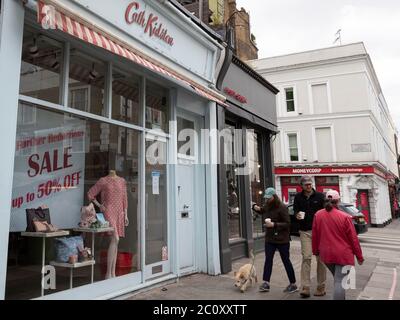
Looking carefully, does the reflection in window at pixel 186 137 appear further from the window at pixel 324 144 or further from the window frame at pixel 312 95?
the window frame at pixel 312 95

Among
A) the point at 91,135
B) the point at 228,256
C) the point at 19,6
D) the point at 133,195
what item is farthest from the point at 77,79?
the point at 228,256

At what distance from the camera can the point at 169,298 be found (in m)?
5.24

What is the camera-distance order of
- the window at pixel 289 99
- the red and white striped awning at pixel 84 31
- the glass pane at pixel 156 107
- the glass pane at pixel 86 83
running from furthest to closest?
the window at pixel 289 99, the glass pane at pixel 156 107, the glass pane at pixel 86 83, the red and white striped awning at pixel 84 31

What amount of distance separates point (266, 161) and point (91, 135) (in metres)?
7.23

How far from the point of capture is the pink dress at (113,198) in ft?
18.1

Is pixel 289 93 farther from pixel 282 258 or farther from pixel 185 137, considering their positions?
pixel 282 258

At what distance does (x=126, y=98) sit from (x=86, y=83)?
33.5 inches

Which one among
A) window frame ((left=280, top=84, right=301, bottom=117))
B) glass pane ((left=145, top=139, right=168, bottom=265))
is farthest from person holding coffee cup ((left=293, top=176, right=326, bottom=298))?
window frame ((left=280, top=84, right=301, bottom=117))

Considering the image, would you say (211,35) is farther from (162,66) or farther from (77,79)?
(77,79)

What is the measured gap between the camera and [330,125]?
23422 mm

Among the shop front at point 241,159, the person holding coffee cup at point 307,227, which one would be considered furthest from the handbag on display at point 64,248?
the person holding coffee cup at point 307,227

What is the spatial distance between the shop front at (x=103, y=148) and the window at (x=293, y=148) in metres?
18.0

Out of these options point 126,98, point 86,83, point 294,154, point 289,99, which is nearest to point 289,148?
point 294,154

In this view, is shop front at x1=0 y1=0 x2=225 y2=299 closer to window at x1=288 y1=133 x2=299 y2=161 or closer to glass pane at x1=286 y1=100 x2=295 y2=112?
window at x1=288 y1=133 x2=299 y2=161
